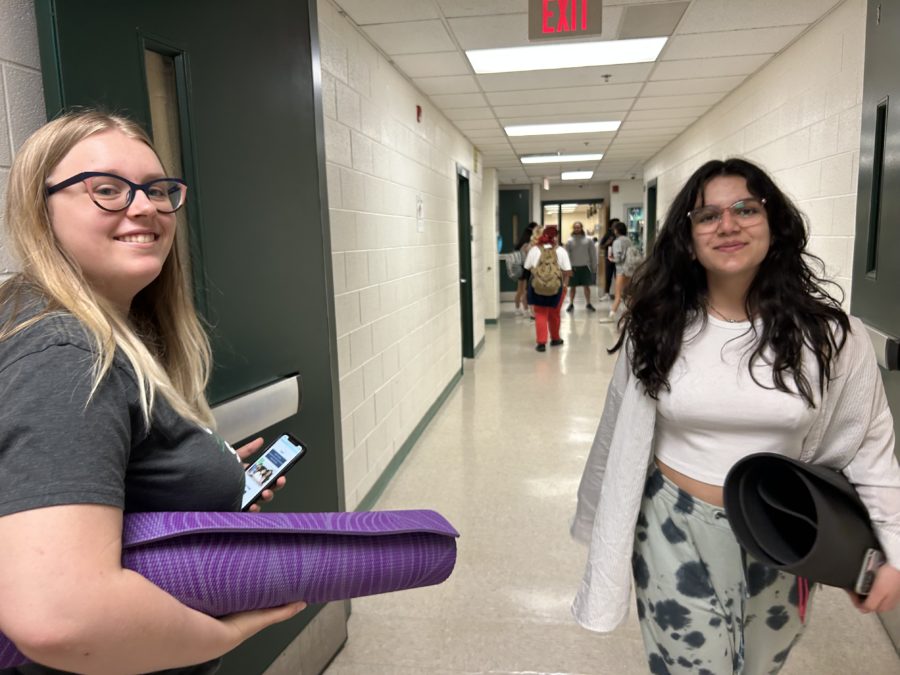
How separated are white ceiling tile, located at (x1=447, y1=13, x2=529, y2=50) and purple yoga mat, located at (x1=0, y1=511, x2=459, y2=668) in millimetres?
3050

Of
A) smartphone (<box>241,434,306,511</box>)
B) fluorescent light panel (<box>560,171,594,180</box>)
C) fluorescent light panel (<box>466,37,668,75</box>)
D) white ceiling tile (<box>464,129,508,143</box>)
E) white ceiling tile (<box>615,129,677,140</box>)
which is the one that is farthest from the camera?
fluorescent light panel (<box>560,171,594,180</box>)

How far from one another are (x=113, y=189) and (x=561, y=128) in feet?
20.3

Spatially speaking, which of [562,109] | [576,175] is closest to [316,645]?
[562,109]

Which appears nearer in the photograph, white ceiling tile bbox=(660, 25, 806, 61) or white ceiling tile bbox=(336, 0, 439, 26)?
white ceiling tile bbox=(336, 0, 439, 26)

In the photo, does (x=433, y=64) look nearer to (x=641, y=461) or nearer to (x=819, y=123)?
(x=819, y=123)

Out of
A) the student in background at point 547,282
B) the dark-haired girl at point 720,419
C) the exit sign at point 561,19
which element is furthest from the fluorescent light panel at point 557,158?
the dark-haired girl at point 720,419

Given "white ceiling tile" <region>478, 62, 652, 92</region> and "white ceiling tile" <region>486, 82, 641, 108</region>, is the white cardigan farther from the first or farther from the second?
"white ceiling tile" <region>486, 82, 641, 108</region>

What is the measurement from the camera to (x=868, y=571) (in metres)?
1.16

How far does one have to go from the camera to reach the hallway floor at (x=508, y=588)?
210cm

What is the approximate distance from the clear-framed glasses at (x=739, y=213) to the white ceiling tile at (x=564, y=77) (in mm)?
3189

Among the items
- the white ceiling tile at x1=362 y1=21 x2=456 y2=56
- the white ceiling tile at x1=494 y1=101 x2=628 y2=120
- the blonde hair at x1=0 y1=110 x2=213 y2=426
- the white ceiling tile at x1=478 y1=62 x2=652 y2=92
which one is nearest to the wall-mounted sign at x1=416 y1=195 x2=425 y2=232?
the white ceiling tile at x1=478 y1=62 x2=652 y2=92

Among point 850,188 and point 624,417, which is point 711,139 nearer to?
point 850,188

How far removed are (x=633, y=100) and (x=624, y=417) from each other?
4534 millimetres

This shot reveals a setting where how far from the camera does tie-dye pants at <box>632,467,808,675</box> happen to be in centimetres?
133
